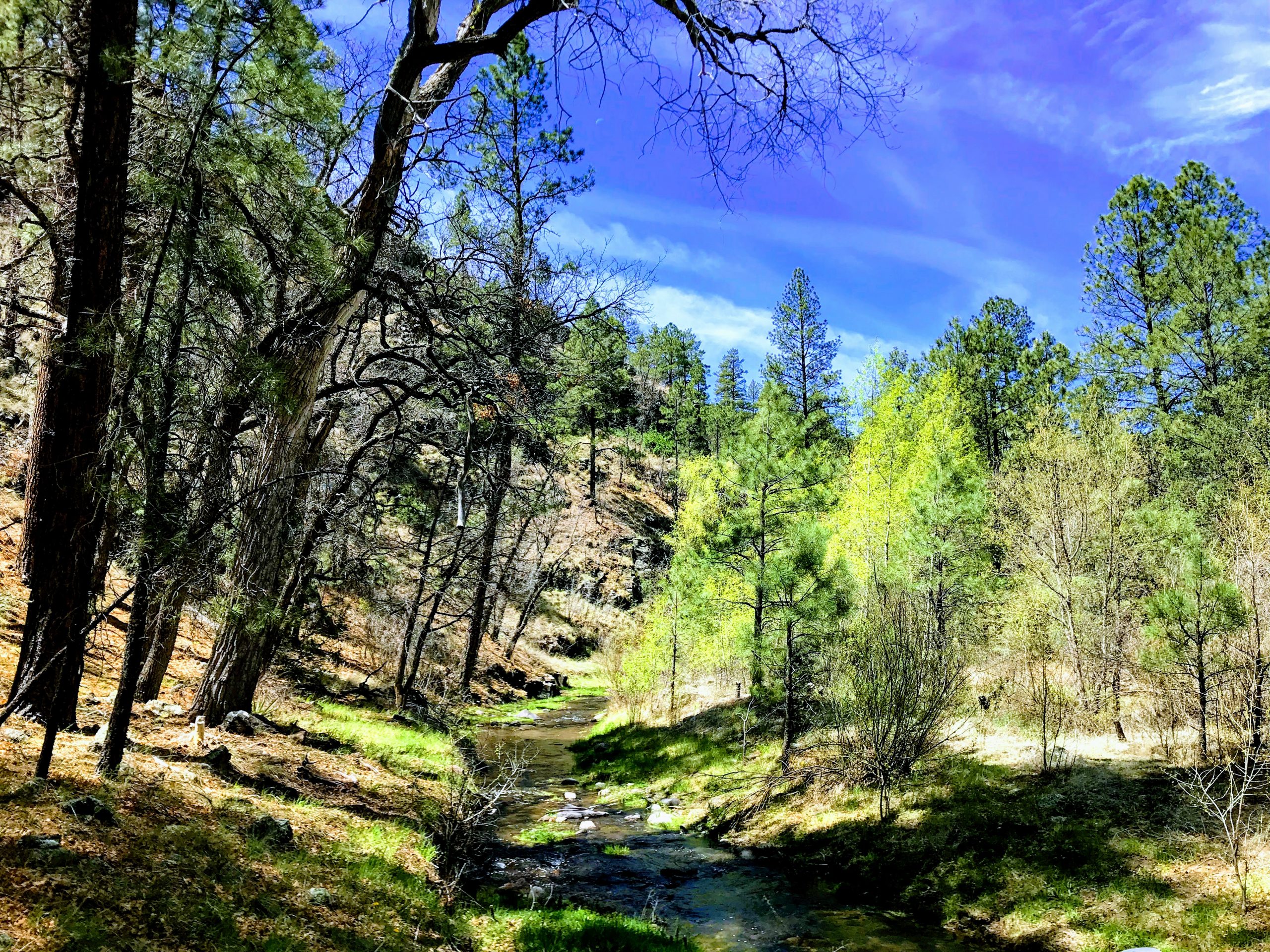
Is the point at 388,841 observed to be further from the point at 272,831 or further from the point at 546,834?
the point at 546,834

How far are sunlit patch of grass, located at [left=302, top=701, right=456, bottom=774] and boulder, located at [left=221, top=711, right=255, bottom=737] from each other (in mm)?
1946

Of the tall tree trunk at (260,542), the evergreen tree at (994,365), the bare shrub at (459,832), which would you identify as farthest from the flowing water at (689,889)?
the evergreen tree at (994,365)

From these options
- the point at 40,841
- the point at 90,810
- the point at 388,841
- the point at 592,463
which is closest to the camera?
the point at 40,841

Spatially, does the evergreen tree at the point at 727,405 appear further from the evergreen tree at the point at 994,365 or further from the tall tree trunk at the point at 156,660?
the tall tree trunk at the point at 156,660

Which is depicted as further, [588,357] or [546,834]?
[546,834]

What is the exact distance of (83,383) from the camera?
4094 mm

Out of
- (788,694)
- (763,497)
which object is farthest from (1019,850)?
(763,497)

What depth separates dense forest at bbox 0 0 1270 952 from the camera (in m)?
3.89

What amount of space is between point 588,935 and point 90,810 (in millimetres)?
4126

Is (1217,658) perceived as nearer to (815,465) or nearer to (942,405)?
(815,465)

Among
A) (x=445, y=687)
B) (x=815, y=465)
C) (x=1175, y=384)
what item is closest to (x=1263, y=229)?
(x=1175, y=384)

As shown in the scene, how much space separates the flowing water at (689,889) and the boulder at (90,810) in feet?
15.1

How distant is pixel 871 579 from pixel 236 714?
9960 millimetres

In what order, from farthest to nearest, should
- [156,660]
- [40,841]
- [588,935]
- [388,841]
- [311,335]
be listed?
[156,660]
[588,935]
[388,841]
[311,335]
[40,841]
